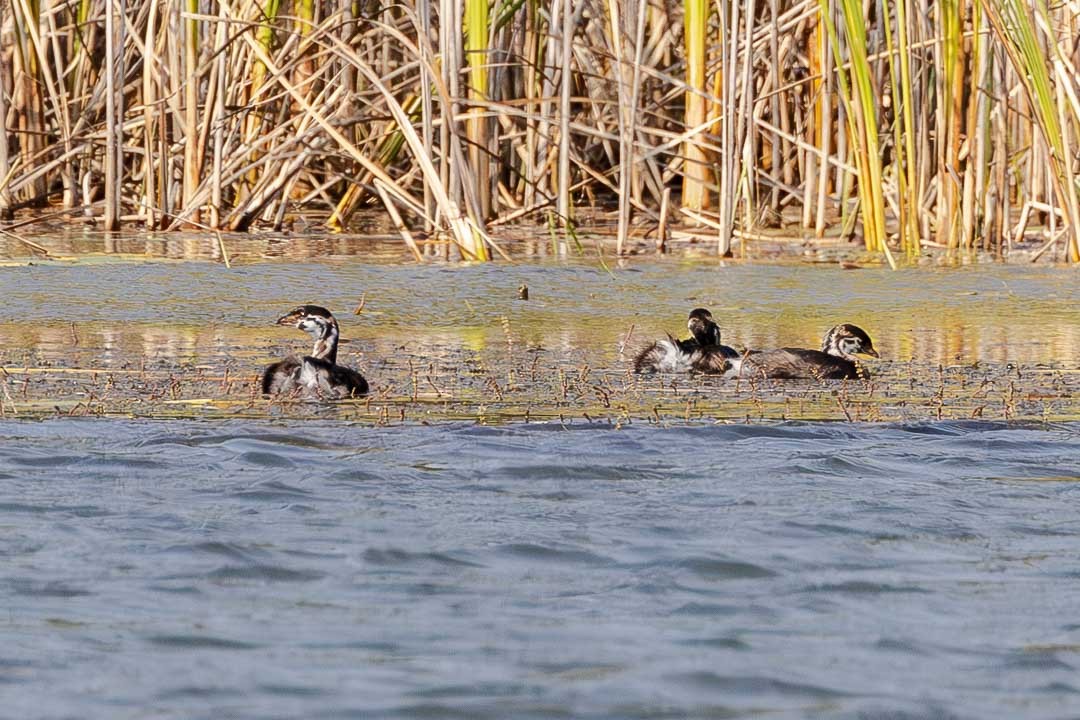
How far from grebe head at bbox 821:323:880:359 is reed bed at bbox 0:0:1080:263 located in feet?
6.21

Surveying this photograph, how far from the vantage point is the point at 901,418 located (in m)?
5.45

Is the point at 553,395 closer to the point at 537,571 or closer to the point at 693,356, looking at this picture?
the point at 693,356

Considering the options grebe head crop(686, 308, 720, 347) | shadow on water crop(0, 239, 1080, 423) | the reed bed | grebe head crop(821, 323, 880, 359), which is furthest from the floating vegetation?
the reed bed

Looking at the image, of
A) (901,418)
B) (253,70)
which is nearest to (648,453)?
(901,418)

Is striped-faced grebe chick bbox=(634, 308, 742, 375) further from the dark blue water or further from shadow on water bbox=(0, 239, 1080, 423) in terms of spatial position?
the dark blue water

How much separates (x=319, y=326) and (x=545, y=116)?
10.8 feet

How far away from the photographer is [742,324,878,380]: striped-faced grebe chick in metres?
6.26

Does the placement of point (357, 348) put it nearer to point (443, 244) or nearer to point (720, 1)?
point (443, 244)

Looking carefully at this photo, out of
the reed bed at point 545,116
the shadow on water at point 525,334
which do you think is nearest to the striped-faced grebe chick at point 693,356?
the shadow on water at point 525,334

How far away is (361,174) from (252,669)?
8.07m

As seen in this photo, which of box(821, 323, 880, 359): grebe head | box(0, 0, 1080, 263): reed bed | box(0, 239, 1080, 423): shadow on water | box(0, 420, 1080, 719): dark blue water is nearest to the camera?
box(0, 420, 1080, 719): dark blue water

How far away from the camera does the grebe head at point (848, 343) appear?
6.57 meters

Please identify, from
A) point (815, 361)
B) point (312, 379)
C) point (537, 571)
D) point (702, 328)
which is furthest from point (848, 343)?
point (537, 571)

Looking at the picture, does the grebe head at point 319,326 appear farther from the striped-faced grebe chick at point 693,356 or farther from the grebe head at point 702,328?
the grebe head at point 702,328
